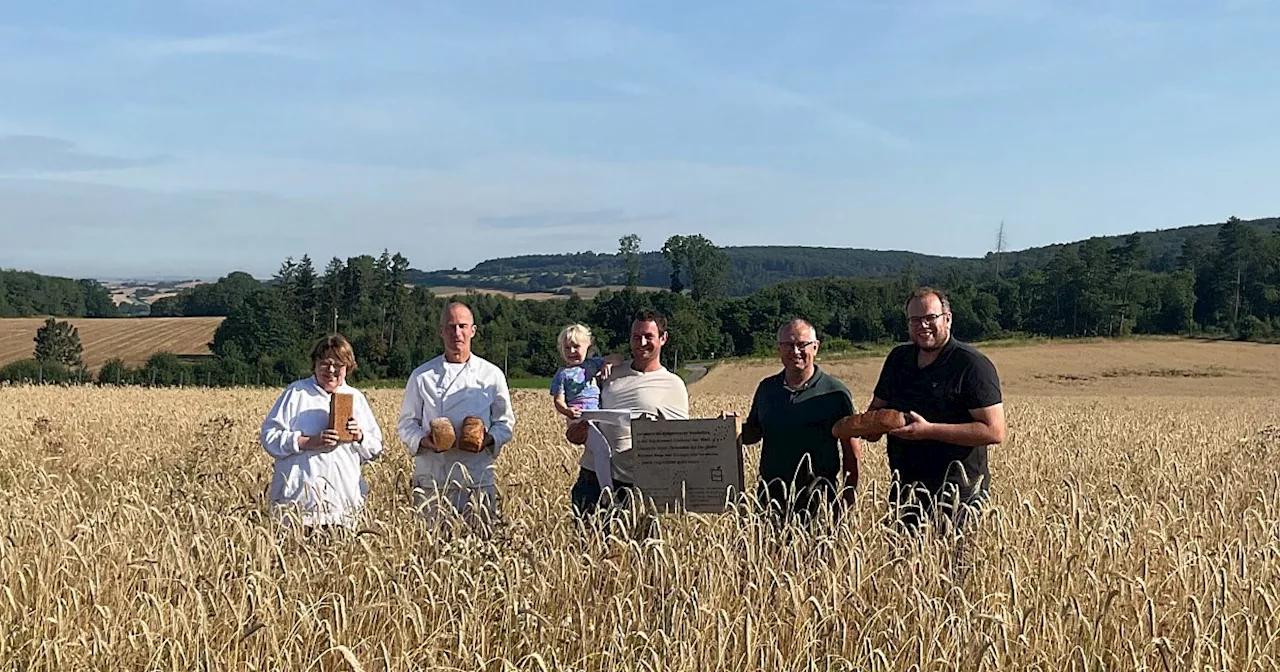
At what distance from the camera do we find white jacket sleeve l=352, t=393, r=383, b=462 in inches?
192

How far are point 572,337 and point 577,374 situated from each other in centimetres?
21

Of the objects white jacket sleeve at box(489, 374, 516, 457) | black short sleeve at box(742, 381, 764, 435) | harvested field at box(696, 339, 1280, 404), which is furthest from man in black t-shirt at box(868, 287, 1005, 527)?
harvested field at box(696, 339, 1280, 404)

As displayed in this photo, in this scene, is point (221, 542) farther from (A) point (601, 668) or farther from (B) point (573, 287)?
(B) point (573, 287)

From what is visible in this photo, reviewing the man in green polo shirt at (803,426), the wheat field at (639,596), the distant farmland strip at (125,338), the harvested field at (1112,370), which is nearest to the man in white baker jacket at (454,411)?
the wheat field at (639,596)

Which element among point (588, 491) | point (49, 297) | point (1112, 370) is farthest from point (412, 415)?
point (49, 297)

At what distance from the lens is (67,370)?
1967 inches

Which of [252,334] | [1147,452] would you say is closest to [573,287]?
[252,334]

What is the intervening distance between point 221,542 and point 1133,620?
336 cm

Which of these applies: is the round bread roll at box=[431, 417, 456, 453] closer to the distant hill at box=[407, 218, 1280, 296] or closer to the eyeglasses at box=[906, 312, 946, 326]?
the eyeglasses at box=[906, 312, 946, 326]

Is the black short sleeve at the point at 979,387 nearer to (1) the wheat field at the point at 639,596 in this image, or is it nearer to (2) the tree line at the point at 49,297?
(1) the wheat field at the point at 639,596

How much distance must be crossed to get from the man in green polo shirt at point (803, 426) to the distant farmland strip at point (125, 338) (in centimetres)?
5974

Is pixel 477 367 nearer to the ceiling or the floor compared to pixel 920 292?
nearer to the floor

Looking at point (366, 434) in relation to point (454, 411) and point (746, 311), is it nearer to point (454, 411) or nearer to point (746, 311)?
point (454, 411)

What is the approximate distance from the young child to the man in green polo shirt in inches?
34.4
